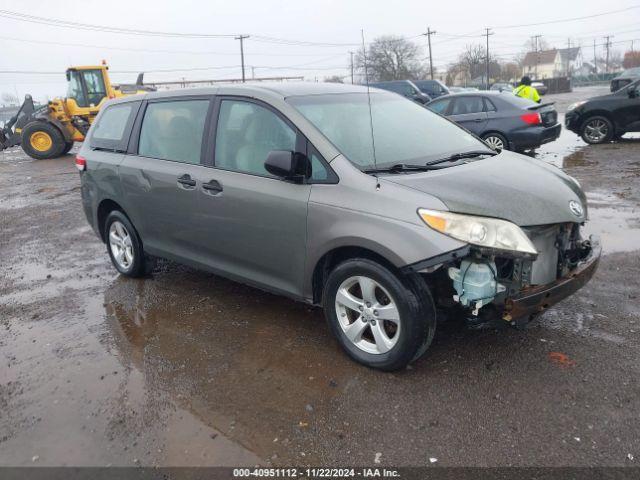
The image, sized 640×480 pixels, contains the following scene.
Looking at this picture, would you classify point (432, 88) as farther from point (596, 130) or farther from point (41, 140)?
point (41, 140)

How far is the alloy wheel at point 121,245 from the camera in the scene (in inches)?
208

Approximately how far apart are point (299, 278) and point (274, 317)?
0.76m

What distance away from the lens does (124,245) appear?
5.33 metres

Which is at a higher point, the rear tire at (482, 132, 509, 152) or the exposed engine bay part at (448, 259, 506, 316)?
the rear tire at (482, 132, 509, 152)

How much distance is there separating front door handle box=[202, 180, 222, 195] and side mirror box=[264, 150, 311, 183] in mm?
637

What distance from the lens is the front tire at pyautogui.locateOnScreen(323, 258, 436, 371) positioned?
10.2 ft

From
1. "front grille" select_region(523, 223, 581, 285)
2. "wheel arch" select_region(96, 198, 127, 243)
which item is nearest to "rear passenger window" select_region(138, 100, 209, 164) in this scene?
"wheel arch" select_region(96, 198, 127, 243)

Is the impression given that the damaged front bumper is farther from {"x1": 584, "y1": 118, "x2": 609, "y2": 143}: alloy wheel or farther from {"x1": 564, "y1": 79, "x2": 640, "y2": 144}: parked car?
{"x1": 584, "y1": 118, "x2": 609, "y2": 143}: alloy wheel

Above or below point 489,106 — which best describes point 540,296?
below

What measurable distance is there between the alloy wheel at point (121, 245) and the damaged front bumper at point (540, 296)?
3688 mm

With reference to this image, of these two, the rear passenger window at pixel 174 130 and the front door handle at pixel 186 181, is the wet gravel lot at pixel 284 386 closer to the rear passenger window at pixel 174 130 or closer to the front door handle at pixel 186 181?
the front door handle at pixel 186 181

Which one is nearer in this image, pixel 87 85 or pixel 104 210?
pixel 104 210

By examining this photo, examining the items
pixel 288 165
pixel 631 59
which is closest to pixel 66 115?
pixel 288 165

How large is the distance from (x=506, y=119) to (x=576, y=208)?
8563 mm
